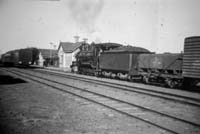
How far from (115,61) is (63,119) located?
12.4m

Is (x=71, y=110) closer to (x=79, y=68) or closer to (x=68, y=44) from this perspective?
(x=79, y=68)

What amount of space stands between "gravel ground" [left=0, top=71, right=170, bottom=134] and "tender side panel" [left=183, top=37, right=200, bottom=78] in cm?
737

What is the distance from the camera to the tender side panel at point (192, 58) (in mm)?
11534

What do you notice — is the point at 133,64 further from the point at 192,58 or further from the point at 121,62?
the point at 192,58

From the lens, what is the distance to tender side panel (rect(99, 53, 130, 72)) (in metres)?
16.8

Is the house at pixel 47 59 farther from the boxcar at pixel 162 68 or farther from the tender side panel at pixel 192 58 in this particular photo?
the tender side panel at pixel 192 58

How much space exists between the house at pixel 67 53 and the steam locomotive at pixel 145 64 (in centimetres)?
2277

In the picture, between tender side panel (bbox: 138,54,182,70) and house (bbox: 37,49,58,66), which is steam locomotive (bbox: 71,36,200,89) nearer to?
tender side panel (bbox: 138,54,182,70)

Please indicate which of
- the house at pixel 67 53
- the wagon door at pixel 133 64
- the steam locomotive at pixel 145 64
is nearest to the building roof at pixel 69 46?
the house at pixel 67 53

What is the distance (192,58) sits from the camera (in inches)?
465

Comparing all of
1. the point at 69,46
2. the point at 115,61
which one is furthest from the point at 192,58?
the point at 69,46

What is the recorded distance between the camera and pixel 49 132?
490cm

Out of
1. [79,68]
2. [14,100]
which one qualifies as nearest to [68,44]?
[79,68]

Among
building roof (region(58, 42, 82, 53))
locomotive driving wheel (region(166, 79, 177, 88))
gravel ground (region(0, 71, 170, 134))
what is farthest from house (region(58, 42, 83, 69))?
gravel ground (region(0, 71, 170, 134))
